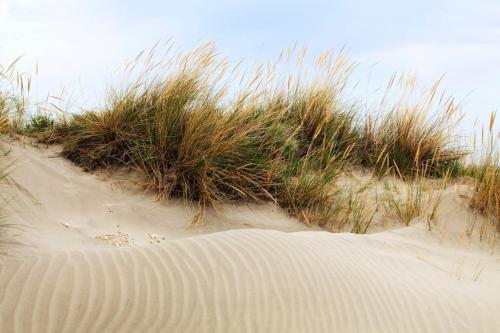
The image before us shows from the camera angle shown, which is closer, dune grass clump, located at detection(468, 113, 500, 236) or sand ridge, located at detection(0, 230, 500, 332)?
sand ridge, located at detection(0, 230, 500, 332)

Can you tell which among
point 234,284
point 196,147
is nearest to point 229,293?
point 234,284

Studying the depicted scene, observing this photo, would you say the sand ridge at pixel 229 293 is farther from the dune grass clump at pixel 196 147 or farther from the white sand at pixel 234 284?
the dune grass clump at pixel 196 147

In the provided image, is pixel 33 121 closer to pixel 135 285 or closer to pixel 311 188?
pixel 311 188

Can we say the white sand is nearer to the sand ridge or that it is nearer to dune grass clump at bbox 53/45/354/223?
the sand ridge

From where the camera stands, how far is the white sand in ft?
8.86

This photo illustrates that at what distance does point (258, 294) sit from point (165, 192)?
8.60 ft

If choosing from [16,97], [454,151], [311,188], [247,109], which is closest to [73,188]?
[16,97]

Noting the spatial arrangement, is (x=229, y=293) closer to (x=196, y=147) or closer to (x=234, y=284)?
(x=234, y=284)

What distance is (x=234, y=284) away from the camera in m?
2.92

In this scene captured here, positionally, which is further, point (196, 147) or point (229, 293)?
point (196, 147)

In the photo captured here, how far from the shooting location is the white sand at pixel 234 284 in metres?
2.70

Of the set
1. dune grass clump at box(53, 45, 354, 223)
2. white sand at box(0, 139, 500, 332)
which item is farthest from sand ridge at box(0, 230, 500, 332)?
dune grass clump at box(53, 45, 354, 223)

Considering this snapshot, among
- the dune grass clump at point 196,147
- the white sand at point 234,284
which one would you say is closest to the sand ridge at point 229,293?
the white sand at point 234,284

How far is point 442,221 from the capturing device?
537 centimetres
